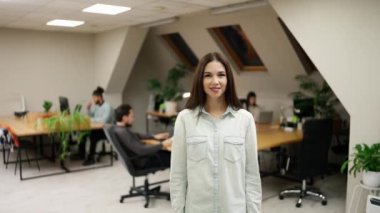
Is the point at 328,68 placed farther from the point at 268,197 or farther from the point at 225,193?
the point at 225,193

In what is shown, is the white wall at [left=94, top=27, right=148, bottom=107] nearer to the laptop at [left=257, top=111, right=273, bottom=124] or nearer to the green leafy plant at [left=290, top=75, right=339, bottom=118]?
the laptop at [left=257, top=111, right=273, bottom=124]

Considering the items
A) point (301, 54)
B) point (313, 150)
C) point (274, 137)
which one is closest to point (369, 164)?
point (313, 150)

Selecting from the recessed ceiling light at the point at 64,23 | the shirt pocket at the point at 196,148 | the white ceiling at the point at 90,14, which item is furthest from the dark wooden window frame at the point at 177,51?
the shirt pocket at the point at 196,148

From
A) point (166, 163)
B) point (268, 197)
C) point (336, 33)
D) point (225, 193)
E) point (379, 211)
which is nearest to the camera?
point (225, 193)

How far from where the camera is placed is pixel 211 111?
177 centimetres

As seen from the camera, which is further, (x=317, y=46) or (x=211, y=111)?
(x=317, y=46)

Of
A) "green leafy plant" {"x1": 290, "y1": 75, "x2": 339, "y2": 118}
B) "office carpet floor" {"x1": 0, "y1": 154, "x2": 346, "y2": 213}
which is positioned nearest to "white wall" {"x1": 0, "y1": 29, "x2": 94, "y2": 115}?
"office carpet floor" {"x1": 0, "y1": 154, "x2": 346, "y2": 213}

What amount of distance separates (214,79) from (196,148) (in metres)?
0.36

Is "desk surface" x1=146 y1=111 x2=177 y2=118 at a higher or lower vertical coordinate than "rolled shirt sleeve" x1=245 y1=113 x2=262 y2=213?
lower

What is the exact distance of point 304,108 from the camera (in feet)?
18.2

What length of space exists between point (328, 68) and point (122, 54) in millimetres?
4771

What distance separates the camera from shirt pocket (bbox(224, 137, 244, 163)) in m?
1.68

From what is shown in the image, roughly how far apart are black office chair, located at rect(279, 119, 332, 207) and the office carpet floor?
338 millimetres

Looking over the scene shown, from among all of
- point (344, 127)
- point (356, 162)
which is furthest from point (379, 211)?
point (344, 127)
